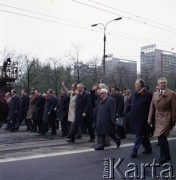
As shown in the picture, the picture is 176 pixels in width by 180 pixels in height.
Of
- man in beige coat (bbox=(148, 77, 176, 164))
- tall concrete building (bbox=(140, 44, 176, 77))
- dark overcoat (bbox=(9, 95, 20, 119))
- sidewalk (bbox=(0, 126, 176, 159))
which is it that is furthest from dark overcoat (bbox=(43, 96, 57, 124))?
tall concrete building (bbox=(140, 44, 176, 77))

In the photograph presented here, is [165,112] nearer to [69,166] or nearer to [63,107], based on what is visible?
[69,166]

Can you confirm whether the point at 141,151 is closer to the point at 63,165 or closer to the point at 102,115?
the point at 102,115

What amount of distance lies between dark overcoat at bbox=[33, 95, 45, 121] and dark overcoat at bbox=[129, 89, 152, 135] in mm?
6012

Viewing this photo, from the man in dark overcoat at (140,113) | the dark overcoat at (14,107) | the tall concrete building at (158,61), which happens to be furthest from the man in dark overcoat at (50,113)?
the tall concrete building at (158,61)

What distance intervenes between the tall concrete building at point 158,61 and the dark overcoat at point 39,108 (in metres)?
52.5

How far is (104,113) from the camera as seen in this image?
390 inches

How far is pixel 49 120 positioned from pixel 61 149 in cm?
380

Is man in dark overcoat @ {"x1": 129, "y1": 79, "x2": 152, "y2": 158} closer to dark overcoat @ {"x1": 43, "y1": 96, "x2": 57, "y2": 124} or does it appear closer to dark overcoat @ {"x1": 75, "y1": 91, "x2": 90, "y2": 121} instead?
dark overcoat @ {"x1": 75, "y1": 91, "x2": 90, "y2": 121}

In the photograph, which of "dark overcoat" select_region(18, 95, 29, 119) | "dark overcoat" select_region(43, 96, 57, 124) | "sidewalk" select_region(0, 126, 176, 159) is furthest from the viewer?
"dark overcoat" select_region(18, 95, 29, 119)

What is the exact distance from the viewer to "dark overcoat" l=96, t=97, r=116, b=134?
977cm

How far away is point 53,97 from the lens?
13.7m

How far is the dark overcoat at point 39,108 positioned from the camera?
1416 centimetres

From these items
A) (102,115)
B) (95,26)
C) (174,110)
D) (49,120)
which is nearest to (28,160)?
(102,115)

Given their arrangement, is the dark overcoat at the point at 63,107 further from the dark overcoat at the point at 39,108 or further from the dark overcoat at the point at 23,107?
the dark overcoat at the point at 23,107
